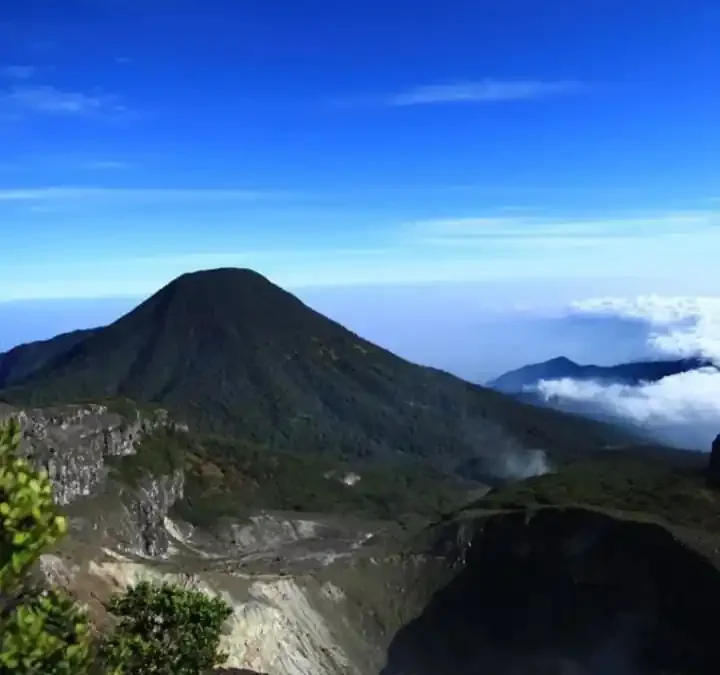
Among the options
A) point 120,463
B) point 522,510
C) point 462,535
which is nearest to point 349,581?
point 462,535

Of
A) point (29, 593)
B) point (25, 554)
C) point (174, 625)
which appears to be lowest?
point (174, 625)

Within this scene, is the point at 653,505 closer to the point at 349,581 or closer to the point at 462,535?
the point at 462,535

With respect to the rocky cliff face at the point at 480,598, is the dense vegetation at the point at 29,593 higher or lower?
higher

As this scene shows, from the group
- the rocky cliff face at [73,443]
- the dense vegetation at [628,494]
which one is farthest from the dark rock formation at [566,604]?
the rocky cliff face at [73,443]

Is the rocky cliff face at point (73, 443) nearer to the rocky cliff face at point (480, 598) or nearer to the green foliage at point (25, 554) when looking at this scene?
the rocky cliff face at point (480, 598)

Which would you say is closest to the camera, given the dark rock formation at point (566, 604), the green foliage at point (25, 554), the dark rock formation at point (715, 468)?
the green foliage at point (25, 554)

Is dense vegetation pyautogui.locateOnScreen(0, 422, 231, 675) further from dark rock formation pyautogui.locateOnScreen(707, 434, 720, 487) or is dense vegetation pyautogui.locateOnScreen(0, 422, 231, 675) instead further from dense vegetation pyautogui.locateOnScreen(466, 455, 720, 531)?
dark rock formation pyautogui.locateOnScreen(707, 434, 720, 487)

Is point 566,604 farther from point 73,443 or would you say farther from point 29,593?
point 73,443

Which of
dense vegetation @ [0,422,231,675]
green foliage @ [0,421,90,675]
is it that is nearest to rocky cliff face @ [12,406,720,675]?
dense vegetation @ [0,422,231,675]

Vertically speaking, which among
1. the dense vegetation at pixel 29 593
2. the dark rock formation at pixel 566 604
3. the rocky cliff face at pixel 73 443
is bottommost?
the dark rock formation at pixel 566 604

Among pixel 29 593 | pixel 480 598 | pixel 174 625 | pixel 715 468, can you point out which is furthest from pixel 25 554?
pixel 715 468
